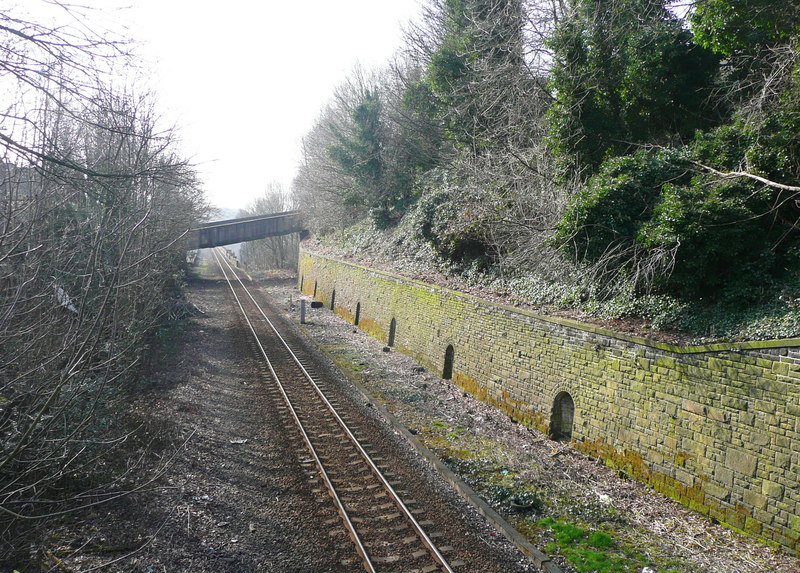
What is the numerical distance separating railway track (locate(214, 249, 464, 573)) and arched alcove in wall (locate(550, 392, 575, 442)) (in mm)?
3948

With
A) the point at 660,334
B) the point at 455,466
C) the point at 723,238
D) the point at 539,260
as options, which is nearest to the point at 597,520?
the point at 455,466

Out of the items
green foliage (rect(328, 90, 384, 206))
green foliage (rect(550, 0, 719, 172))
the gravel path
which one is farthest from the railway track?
green foliage (rect(328, 90, 384, 206))

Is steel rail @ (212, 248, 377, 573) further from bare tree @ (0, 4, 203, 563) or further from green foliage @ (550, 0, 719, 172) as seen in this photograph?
green foliage @ (550, 0, 719, 172)

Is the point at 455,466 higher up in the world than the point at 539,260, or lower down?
lower down

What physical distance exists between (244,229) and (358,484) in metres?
35.1

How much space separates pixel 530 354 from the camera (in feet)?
37.8

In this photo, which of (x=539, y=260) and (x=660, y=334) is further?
(x=539, y=260)

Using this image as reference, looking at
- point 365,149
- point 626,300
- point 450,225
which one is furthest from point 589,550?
point 365,149

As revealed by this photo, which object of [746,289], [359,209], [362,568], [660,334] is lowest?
[362,568]

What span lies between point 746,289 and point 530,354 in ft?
14.6

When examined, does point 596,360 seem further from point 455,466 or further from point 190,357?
point 190,357

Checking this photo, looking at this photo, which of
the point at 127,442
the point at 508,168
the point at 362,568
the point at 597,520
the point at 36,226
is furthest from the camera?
the point at 508,168

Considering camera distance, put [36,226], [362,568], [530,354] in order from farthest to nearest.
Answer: [530,354]
[36,226]
[362,568]

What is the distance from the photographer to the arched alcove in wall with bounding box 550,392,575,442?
10.6 metres
